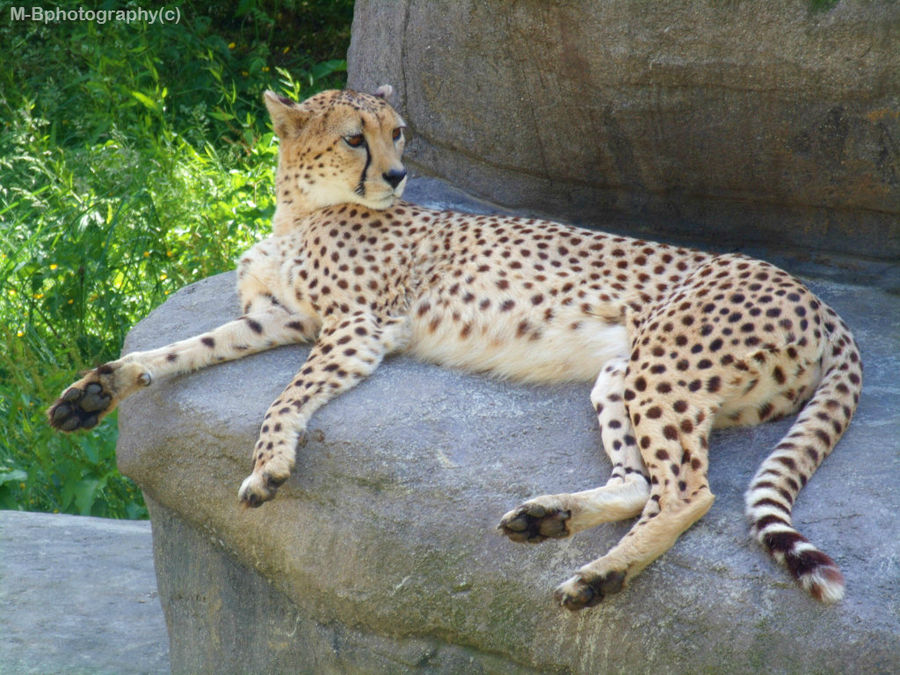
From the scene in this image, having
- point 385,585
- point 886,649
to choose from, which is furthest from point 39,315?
point 886,649

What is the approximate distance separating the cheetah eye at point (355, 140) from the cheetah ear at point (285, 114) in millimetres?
181

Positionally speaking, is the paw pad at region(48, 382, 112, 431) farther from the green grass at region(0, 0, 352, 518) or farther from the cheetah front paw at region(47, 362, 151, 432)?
the green grass at region(0, 0, 352, 518)

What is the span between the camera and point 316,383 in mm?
2992

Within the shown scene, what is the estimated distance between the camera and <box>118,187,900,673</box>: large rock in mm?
2297

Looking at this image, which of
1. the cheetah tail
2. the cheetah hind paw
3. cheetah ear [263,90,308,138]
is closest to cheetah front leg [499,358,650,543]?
the cheetah tail

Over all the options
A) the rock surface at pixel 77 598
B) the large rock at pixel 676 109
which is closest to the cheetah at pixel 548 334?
the large rock at pixel 676 109

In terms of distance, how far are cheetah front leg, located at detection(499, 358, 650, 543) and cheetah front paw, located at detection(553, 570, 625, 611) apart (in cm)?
12

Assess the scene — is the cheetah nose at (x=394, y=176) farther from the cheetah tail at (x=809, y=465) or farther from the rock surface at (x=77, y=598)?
the rock surface at (x=77, y=598)

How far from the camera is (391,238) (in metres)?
3.52

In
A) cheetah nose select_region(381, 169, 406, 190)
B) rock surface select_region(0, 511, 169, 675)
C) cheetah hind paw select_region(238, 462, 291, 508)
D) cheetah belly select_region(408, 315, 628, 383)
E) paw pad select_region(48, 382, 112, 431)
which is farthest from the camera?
rock surface select_region(0, 511, 169, 675)

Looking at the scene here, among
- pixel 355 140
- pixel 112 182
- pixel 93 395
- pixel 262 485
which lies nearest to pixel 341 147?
pixel 355 140

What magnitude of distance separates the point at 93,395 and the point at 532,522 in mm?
1283

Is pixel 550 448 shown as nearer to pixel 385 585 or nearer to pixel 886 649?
pixel 385 585

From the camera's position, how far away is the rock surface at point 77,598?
3.59 m
